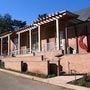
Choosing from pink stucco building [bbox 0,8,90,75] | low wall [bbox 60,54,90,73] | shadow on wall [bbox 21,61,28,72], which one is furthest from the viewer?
shadow on wall [bbox 21,61,28,72]

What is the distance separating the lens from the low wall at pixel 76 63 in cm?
2258

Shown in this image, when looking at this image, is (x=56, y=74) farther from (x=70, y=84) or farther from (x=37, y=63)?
(x=70, y=84)

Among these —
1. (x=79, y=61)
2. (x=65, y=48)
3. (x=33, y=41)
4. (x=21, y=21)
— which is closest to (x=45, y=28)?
(x=33, y=41)

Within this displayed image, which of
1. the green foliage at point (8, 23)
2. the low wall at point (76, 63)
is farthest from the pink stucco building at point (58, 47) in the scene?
the green foliage at point (8, 23)

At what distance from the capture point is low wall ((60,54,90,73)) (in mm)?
22578

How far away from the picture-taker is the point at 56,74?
79.5 ft

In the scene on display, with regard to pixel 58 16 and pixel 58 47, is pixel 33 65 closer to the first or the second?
pixel 58 47

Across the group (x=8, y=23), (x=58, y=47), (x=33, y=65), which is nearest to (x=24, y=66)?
(x=33, y=65)

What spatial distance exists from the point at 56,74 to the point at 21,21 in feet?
172

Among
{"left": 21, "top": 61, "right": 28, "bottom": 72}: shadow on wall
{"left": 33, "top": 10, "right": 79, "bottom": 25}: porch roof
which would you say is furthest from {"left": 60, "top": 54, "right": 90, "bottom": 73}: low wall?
{"left": 33, "top": 10, "right": 79, "bottom": 25}: porch roof

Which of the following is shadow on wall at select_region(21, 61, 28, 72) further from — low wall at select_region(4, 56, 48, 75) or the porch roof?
the porch roof

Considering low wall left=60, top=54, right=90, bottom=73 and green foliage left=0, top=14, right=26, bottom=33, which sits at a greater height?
green foliage left=0, top=14, right=26, bottom=33

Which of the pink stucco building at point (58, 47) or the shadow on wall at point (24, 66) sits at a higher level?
the pink stucco building at point (58, 47)

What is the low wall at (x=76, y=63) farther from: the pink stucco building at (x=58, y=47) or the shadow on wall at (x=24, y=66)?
the shadow on wall at (x=24, y=66)
